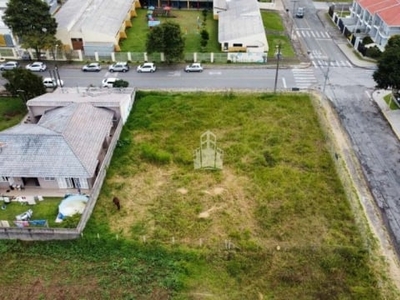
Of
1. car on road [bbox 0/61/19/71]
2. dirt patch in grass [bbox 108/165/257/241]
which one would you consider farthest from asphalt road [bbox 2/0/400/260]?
dirt patch in grass [bbox 108/165/257/241]

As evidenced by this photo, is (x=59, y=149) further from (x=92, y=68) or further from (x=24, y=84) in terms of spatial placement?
(x=92, y=68)

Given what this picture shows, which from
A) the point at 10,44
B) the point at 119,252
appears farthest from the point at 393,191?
the point at 10,44

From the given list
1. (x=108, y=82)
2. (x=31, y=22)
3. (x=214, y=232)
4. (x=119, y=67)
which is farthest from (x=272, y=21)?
(x=214, y=232)

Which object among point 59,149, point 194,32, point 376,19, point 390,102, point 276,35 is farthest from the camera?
point 194,32

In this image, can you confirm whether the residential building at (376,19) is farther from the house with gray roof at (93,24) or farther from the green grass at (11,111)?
the green grass at (11,111)

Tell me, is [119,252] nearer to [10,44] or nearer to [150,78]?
[150,78]
